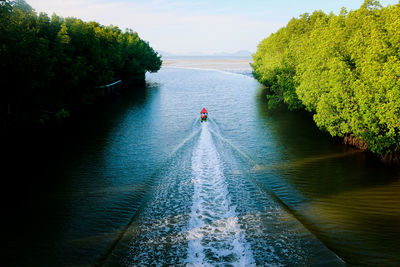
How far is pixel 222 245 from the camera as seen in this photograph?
14.5m

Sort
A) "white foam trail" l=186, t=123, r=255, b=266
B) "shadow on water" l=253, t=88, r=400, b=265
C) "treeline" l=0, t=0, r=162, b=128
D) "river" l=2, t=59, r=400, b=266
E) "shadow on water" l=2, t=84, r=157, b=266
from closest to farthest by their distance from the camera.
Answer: "white foam trail" l=186, t=123, r=255, b=266, "river" l=2, t=59, r=400, b=266, "shadow on water" l=2, t=84, r=157, b=266, "shadow on water" l=253, t=88, r=400, b=265, "treeline" l=0, t=0, r=162, b=128

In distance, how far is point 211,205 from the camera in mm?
18656

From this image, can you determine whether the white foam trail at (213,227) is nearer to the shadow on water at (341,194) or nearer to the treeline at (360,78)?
the shadow on water at (341,194)

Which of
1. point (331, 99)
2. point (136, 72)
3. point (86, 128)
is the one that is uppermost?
point (136, 72)

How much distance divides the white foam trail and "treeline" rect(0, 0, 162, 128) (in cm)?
2098

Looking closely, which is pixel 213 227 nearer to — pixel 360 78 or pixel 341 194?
pixel 341 194

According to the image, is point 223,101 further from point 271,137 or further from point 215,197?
point 215,197

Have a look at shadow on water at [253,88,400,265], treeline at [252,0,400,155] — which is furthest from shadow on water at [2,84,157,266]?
treeline at [252,0,400,155]

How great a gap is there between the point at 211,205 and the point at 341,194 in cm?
862

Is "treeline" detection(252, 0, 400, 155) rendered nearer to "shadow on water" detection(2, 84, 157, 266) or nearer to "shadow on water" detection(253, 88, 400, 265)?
"shadow on water" detection(253, 88, 400, 265)

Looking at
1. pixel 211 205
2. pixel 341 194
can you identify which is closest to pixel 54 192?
pixel 211 205

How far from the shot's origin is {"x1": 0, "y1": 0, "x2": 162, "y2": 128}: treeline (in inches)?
1190

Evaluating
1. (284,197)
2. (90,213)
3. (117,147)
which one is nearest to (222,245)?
(284,197)

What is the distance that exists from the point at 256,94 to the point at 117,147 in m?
46.0
